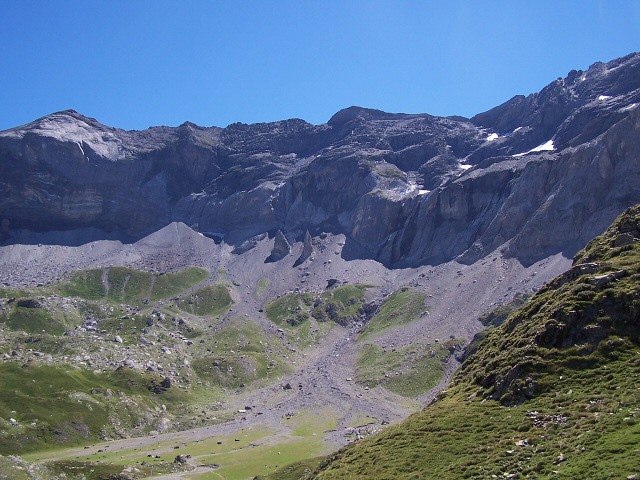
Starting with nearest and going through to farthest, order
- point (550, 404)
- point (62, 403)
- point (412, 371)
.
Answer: point (550, 404) → point (62, 403) → point (412, 371)

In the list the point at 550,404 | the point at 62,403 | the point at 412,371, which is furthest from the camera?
the point at 412,371

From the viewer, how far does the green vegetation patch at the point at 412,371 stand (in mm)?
178875

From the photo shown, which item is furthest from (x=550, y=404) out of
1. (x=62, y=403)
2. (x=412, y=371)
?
(x=412, y=371)

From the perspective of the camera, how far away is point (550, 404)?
125 ft

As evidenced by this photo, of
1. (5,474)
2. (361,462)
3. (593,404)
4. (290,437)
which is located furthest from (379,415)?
(593,404)

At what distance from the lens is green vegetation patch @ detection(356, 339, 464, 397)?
7042 inches

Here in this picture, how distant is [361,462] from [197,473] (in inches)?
2764

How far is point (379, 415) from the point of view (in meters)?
158

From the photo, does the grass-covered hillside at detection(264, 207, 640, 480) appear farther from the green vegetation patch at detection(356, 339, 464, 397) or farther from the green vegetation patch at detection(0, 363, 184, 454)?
the green vegetation patch at detection(356, 339, 464, 397)

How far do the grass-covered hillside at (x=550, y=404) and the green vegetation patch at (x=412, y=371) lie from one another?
5141 inches

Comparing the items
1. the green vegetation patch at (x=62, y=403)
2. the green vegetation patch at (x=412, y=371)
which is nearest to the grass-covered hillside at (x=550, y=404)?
the green vegetation patch at (x=62, y=403)

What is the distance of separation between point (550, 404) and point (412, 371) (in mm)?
152372

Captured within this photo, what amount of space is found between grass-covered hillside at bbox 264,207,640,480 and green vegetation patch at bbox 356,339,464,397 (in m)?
131

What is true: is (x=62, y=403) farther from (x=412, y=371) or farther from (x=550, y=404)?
(x=550, y=404)
